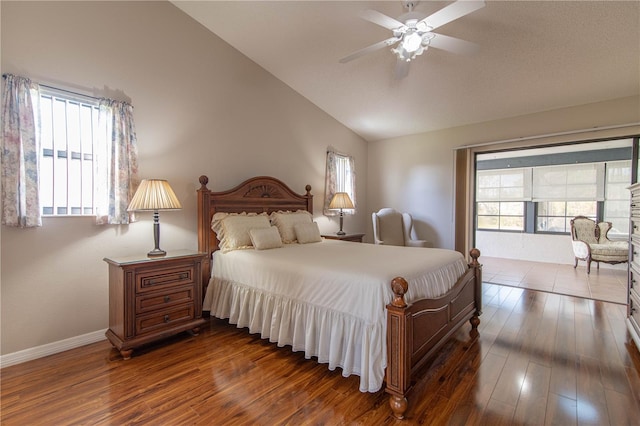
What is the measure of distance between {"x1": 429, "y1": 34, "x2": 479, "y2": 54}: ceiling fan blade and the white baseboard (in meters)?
3.84

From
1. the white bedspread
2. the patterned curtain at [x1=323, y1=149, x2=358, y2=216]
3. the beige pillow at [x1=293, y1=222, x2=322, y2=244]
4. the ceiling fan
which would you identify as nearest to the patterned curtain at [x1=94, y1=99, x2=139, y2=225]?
the white bedspread

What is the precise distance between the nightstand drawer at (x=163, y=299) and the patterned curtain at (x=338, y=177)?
2747 mm

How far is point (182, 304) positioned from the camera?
2.63 meters

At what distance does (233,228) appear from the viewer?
310cm

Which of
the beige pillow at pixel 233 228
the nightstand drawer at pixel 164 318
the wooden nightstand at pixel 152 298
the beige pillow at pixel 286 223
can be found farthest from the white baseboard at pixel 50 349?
the beige pillow at pixel 286 223

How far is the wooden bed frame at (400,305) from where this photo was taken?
1.67 meters

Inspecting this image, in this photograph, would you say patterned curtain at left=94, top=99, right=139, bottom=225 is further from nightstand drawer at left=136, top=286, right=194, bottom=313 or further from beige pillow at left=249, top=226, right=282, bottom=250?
beige pillow at left=249, top=226, right=282, bottom=250

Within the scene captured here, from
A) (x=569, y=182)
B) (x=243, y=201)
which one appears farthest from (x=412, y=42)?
(x=569, y=182)

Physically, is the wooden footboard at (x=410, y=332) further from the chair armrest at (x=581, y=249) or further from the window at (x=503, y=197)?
the window at (x=503, y=197)

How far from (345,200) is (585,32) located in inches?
127

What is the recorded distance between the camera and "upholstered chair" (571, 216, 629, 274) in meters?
4.93

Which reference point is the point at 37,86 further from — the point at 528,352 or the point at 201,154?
the point at 528,352

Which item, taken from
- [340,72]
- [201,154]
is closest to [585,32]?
[340,72]

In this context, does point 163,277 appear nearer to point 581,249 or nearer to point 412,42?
point 412,42
